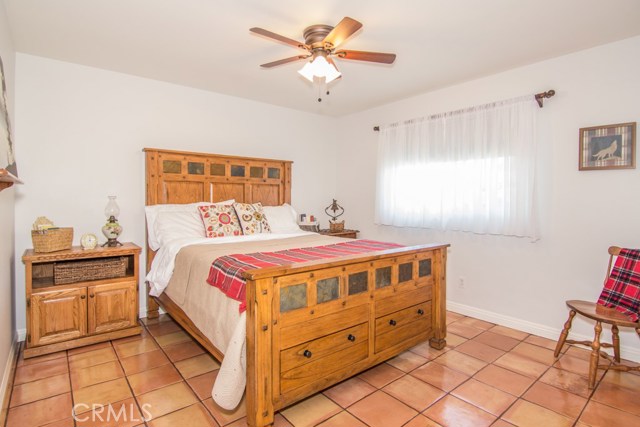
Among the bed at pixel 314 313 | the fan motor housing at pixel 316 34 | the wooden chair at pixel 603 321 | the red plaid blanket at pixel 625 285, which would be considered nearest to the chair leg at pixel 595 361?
the wooden chair at pixel 603 321

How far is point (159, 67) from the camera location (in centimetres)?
315

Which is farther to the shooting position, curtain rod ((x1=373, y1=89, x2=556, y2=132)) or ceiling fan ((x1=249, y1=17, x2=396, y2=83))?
curtain rod ((x1=373, y1=89, x2=556, y2=132))

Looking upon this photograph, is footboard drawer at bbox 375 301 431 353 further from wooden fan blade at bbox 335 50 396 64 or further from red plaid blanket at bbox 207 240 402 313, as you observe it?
wooden fan blade at bbox 335 50 396 64

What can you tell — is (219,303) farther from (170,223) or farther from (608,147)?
(608,147)

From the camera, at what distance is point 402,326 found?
248cm

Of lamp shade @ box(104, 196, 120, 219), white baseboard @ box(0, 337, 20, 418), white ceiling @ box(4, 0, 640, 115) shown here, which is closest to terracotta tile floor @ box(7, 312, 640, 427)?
white baseboard @ box(0, 337, 20, 418)

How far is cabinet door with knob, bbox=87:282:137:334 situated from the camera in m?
2.78

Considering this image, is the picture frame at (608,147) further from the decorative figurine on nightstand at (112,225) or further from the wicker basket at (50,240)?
the wicker basket at (50,240)

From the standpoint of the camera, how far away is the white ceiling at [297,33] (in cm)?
216

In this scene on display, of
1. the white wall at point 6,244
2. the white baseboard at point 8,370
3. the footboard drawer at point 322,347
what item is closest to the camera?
the footboard drawer at point 322,347

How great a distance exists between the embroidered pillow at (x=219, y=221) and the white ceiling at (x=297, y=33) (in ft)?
4.37

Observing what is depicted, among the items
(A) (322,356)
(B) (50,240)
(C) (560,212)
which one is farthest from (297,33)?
(C) (560,212)

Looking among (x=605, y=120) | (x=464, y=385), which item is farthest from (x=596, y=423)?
(x=605, y=120)

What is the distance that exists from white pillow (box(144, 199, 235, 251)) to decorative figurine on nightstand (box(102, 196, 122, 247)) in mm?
254
